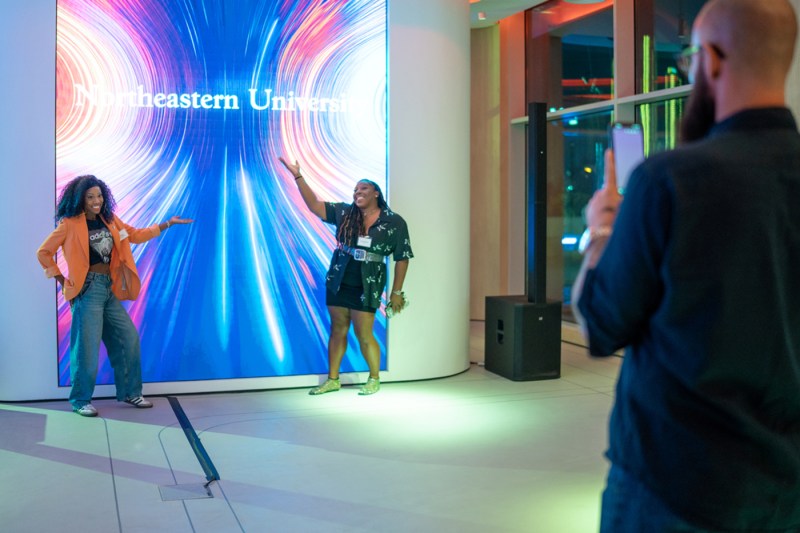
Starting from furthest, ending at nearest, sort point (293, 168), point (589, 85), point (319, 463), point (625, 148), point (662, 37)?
point (589, 85) < point (662, 37) < point (293, 168) < point (319, 463) < point (625, 148)

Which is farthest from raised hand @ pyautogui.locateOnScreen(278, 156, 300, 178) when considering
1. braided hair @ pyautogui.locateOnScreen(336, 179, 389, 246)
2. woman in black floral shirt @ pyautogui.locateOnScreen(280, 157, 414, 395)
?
braided hair @ pyautogui.locateOnScreen(336, 179, 389, 246)

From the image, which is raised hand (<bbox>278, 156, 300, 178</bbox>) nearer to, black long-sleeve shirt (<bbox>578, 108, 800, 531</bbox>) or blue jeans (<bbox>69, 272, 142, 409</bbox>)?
blue jeans (<bbox>69, 272, 142, 409</bbox>)

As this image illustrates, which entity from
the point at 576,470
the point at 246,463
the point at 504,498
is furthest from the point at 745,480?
the point at 246,463

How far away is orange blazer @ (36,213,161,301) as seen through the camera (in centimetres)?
575

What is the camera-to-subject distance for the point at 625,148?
65.2 inches

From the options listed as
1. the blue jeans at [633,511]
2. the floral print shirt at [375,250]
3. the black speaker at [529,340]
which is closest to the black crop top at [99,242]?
the floral print shirt at [375,250]

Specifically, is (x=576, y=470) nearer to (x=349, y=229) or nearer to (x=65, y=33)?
(x=349, y=229)

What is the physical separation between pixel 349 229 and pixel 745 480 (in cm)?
521

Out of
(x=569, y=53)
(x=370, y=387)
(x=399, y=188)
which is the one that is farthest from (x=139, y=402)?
(x=569, y=53)

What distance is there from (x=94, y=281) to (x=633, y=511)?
506 centimetres

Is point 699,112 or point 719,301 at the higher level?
point 699,112

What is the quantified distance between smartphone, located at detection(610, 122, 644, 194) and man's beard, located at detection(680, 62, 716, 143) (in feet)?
0.48

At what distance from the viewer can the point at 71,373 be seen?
20.0 feet

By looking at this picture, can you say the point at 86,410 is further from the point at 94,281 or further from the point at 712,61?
the point at 712,61
